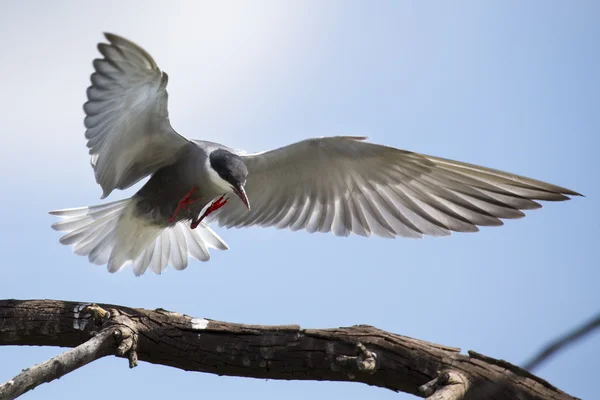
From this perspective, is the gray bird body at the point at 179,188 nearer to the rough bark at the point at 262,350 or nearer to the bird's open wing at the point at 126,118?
the bird's open wing at the point at 126,118

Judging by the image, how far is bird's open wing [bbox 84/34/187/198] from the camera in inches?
162

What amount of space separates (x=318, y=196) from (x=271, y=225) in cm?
47

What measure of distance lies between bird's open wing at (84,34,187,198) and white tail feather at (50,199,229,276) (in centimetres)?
27

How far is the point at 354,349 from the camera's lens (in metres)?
3.38

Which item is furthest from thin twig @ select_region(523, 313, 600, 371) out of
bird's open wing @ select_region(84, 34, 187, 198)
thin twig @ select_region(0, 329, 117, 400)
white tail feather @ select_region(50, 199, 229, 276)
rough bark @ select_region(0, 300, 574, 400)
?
white tail feather @ select_region(50, 199, 229, 276)

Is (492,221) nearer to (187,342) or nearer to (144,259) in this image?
(187,342)

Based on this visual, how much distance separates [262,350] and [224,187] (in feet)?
5.00

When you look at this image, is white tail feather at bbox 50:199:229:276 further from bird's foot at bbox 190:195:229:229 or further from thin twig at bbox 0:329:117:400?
thin twig at bbox 0:329:117:400

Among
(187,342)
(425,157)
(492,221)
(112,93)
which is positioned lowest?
(187,342)

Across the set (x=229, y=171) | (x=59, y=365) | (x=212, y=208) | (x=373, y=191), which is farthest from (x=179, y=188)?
(x=59, y=365)

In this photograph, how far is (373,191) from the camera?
4.82 metres

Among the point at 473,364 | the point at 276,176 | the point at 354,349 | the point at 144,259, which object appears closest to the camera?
the point at 473,364

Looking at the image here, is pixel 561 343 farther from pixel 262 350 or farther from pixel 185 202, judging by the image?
pixel 185 202

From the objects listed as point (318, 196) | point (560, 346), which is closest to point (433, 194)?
point (318, 196)
